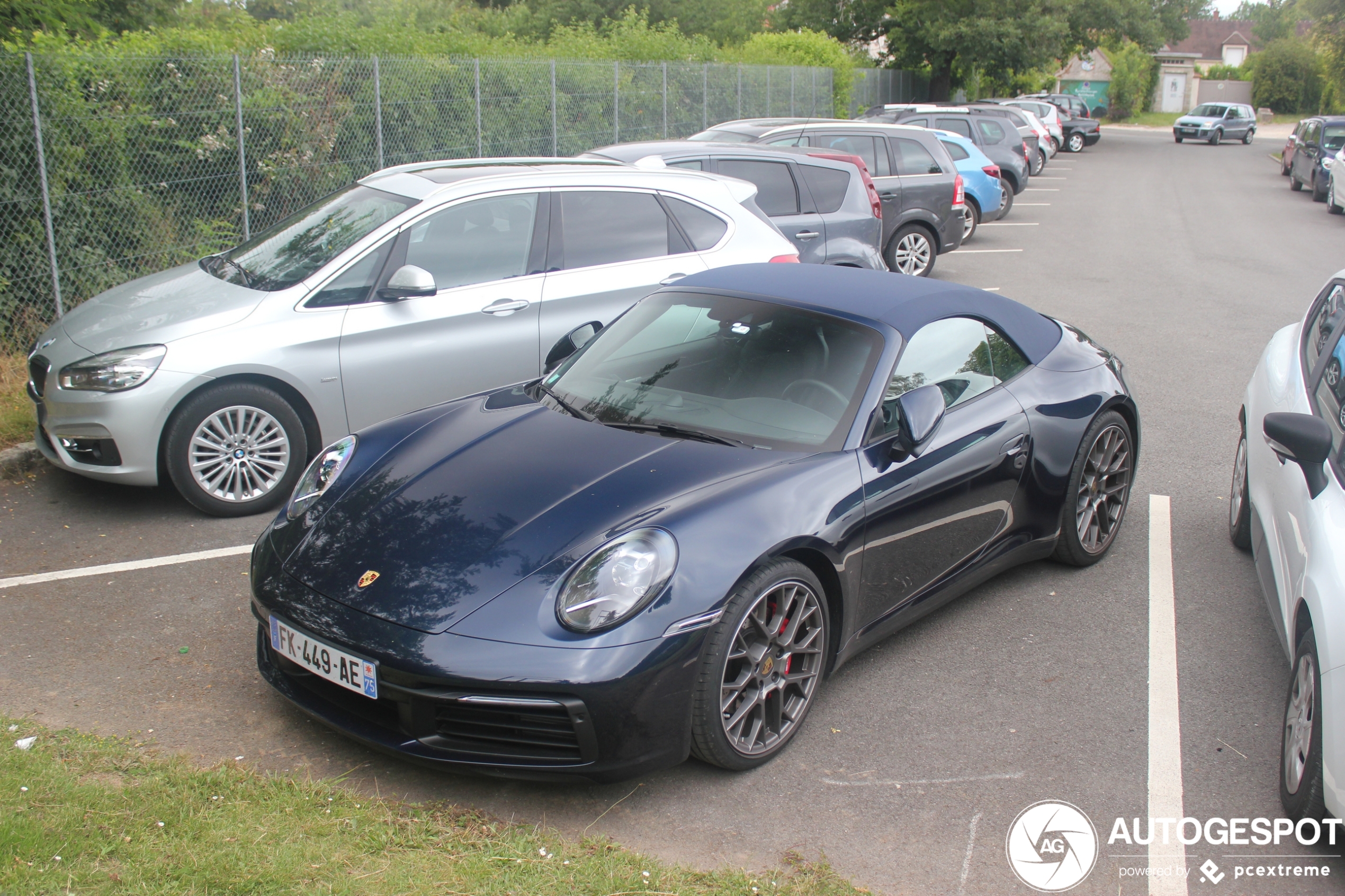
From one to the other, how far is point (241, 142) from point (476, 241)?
14.4 feet

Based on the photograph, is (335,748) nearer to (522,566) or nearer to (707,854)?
(522,566)

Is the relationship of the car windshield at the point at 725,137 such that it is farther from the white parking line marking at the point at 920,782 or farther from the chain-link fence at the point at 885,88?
the chain-link fence at the point at 885,88

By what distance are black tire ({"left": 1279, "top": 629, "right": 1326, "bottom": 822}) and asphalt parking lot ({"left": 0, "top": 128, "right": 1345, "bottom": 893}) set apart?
14 cm

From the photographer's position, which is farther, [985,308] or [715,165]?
[715,165]

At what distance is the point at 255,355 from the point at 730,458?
2967 millimetres

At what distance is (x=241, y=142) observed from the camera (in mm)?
9625

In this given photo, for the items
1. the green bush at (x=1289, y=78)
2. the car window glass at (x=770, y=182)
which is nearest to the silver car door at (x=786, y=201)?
the car window glass at (x=770, y=182)

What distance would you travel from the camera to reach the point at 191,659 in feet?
14.0

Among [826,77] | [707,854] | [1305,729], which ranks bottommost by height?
[707,854]

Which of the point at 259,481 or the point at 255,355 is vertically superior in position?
the point at 255,355

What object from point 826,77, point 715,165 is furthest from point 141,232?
point 826,77

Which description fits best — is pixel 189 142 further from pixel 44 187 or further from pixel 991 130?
pixel 991 130

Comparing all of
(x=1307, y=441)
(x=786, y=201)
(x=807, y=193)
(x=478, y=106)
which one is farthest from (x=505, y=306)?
(x=478, y=106)

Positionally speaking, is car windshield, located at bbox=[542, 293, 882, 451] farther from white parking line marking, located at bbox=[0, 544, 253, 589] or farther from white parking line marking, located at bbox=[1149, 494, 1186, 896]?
white parking line marking, located at bbox=[0, 544, 253, 589]
